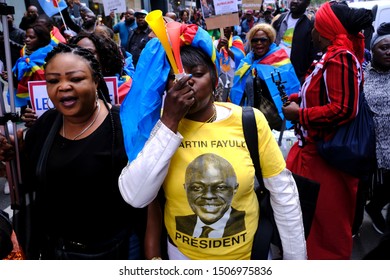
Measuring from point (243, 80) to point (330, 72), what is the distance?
1836 mm

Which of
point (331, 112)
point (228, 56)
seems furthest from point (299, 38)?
point (331, 112)

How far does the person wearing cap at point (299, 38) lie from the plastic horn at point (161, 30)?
416cm

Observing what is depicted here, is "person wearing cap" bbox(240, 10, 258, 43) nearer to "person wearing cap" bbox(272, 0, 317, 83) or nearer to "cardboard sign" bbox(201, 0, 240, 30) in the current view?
"person wearing cap" bbox(272, 0, 317, 83)

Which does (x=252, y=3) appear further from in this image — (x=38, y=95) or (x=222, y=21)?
(x=38, y=95)

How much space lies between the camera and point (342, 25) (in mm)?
2576

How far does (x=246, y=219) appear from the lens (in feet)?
5.55

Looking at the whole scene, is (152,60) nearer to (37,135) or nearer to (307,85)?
(37,135)

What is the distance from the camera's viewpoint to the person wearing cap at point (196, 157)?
4.88ft

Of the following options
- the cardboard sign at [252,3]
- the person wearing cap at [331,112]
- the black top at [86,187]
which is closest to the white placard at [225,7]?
the cardboard sign at [252,3]

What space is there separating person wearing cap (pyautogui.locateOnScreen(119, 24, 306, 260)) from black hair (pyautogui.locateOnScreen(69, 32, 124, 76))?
1383 mm

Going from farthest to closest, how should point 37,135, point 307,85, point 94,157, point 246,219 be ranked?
point 307,85 → point 37,135 → point 94,157 → point 246,219

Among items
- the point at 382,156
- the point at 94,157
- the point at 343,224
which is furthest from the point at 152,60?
the point at 382,156

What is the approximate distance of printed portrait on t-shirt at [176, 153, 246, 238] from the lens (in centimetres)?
159
